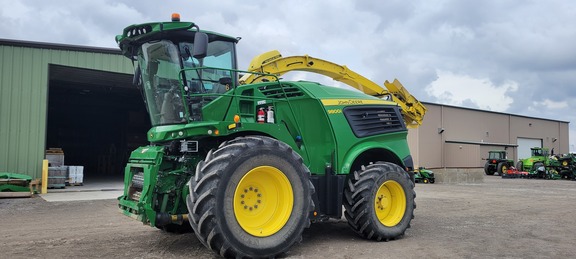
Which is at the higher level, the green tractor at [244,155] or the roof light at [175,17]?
the roof light at [175,17]

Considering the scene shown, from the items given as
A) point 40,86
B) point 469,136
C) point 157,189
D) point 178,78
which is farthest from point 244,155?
point 469,136

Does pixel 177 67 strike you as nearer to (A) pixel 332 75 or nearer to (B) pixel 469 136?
(A) pixel 332 75

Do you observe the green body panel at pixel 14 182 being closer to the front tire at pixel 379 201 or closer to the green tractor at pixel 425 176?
the front tire at pixel 379 201

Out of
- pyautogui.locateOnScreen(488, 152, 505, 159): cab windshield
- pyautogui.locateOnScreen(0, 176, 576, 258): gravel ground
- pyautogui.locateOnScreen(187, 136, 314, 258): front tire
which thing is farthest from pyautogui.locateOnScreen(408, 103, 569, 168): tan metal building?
pyautogui.locateOnScreen(187, 136, 314, 258): front tire

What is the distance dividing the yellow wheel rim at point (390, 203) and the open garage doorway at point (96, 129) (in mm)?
23359

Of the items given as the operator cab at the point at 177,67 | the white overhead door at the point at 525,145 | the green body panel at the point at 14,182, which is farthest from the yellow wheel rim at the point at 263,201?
the white overhead door at the point at 525,145

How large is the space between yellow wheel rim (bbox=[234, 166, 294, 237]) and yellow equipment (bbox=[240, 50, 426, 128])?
9.25ft

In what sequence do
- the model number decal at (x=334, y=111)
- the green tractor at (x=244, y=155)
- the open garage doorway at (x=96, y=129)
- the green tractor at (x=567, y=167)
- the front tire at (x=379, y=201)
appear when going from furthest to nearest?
the green tractor at (x=567, y=167), the open garage doorway at (x=96, y=129), the model number decal at (x=334, y=111), the front tire at (x=379, y=201), the green tractor at (x=244, y=155)

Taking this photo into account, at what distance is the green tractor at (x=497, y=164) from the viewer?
32.9 meters

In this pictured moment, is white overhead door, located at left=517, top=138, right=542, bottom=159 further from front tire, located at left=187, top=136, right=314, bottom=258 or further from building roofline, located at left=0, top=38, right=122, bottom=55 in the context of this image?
front tire, located at left=187, top=136, right=314, bottom=258

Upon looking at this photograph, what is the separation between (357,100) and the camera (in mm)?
7316

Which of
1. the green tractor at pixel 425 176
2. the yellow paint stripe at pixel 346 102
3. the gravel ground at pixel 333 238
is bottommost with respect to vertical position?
the gravel ground at pixel 333 238

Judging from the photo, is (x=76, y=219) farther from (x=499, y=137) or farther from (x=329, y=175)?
(x=499, y=137)

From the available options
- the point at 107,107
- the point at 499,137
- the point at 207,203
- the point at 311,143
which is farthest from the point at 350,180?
the point at 499,137
